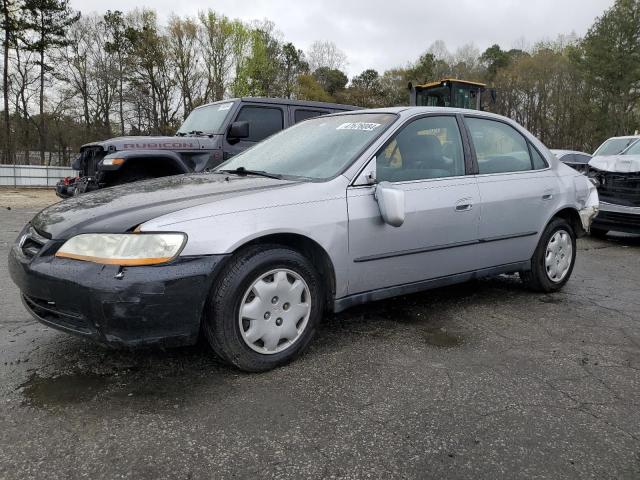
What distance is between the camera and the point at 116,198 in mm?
3027

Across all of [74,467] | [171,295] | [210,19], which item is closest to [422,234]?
[171,295]

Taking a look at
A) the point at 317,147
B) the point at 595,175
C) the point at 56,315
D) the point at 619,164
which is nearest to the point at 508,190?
the point at 317,147

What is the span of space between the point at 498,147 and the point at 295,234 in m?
2.19

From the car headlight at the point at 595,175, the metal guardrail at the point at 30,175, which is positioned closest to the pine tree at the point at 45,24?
the metal guardrail at the point at 30,175

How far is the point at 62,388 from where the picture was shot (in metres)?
2.63

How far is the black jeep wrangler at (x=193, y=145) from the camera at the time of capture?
6.79 meters

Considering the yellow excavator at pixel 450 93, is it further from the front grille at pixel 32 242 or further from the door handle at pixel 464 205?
the front grille at pixel 32 242

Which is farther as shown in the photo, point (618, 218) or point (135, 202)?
point (618, 218)

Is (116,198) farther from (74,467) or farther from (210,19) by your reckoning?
(210,19)

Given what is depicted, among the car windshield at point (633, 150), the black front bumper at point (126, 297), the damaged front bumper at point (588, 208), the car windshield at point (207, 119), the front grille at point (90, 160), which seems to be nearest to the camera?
the black front bumper at point (126, 297)

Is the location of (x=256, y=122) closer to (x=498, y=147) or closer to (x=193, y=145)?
(x=193, y=145)

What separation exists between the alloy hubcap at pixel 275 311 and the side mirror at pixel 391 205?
66cm

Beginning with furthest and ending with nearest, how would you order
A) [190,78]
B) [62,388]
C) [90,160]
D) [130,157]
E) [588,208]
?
[190,78]
[90,160]
[130,157]
[588,208]
[62,388]

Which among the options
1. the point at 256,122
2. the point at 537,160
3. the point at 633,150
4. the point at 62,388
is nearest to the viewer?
the point at 62,388
